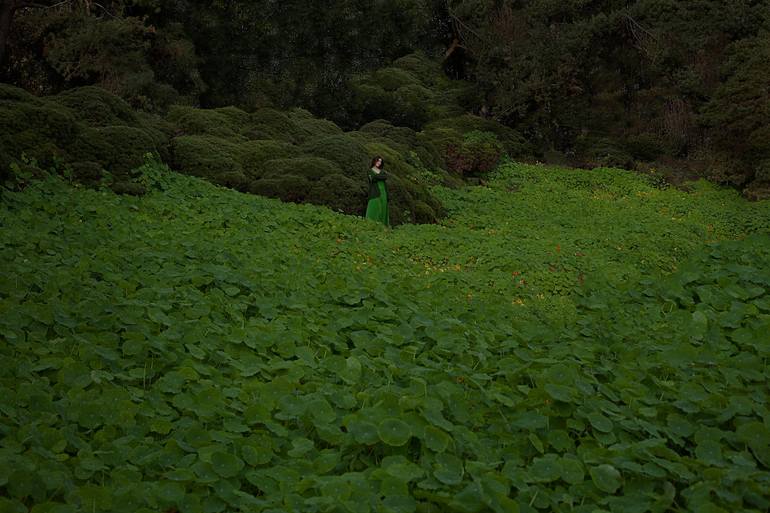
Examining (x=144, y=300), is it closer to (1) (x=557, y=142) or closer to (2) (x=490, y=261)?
(2) (x=490, y=261)

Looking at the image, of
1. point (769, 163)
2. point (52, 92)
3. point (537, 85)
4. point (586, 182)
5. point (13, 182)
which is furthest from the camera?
point (537, 85)

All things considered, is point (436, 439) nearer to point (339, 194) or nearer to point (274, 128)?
point (339, 194)

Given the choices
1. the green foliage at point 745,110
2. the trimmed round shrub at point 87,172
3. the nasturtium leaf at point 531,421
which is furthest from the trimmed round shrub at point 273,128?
the green foliage at point 745,110

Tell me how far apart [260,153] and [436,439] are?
11.1 m

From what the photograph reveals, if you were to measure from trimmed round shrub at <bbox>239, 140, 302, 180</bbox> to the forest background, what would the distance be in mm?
5433

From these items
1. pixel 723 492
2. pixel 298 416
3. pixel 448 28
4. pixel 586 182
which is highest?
pixel 448 28

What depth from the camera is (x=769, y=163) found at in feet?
60.1

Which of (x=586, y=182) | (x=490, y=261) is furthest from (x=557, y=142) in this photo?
(x=490, y=261)

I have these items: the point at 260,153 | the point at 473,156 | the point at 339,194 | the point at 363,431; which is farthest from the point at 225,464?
the point at 473,156

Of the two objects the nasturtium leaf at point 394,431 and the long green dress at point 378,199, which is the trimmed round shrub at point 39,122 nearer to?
the long green dress at point 378,199

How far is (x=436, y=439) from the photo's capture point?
3258 millimetres

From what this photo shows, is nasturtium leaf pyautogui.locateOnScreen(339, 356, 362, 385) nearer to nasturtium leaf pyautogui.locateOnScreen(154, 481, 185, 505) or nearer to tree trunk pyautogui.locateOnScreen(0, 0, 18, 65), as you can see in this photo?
nasturtium leaf pyautogui.locateOnScreen(154, 481, 185, 505)

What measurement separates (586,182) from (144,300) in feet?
58.9

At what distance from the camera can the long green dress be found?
493 inches
